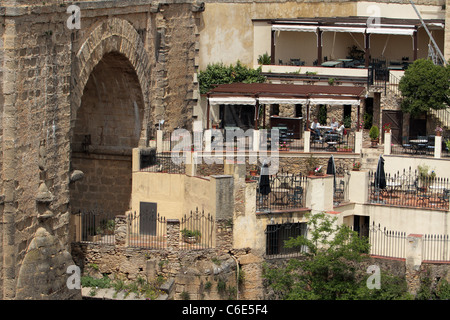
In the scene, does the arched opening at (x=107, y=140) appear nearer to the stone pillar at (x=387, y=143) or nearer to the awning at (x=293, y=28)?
the awning at (x=293, y=28)

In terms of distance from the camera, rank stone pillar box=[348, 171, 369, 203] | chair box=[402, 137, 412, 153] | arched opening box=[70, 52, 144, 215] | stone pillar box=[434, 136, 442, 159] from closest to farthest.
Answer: stone pillar box=[348, 171, 369, 203] < stone pillar box=[434, 136, 442, 159] < arched opening box=[70, 52, 144, 215] < chair box=[402, 137, 412, 153]

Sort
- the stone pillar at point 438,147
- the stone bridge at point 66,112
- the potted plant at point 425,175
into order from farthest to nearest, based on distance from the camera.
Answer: the stone pillar at point 438,147 → the potted plant at point 425,175 → the stone bridge at point 66,112

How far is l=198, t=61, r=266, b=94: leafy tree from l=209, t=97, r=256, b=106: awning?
3526 mm

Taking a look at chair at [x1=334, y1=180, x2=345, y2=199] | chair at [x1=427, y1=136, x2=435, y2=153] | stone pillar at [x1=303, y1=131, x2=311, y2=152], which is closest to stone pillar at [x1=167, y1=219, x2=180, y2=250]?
chair at [x1=334, y1=180, x2=345, y2=199]

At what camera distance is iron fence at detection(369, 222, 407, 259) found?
4306cm

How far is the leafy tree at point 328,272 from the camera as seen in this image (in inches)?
1585

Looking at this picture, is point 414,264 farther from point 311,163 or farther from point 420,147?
point 420,147

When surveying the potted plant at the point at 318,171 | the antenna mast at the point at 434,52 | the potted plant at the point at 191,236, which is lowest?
the potted plant at the point at 191,236

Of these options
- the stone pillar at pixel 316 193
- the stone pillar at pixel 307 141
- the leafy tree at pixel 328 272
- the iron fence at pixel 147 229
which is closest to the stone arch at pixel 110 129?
the iron fence at pixel 147 229

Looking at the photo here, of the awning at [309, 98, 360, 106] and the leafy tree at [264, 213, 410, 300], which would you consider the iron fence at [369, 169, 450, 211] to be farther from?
the awning at [309, 98, 360, 106]

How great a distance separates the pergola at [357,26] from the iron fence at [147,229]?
471 inches

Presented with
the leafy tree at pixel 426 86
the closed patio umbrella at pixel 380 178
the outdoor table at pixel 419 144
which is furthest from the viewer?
the leafy tree at pixel 426 86

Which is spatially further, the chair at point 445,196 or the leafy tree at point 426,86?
the leafy tree at point 426,86
